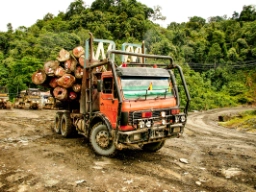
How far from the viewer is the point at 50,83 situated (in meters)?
9.34

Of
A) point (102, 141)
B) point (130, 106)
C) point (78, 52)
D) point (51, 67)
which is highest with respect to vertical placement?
point (78, 52)

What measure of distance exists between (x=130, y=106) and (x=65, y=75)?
3643mm

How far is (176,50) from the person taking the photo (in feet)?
140

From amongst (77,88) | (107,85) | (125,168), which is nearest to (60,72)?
(77,88)

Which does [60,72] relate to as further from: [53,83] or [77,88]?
[77,88]

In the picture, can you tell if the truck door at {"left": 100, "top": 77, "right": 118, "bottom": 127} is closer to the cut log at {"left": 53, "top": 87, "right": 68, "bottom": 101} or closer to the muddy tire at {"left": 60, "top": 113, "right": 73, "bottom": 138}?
the cut log at {"left": 53, "top": 87, "right": 68, "bottom": 101}

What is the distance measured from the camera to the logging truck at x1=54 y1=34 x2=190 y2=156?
598 centimetres

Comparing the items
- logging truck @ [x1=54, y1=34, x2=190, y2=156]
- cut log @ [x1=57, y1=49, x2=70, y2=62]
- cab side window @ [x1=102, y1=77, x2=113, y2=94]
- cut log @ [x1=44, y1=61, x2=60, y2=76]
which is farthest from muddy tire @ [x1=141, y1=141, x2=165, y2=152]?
cut log @ [x1=44, y1=61, x2=60, y2=76]

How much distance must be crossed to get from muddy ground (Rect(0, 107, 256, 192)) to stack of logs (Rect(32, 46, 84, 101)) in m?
1.80

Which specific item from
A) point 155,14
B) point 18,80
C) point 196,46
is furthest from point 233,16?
point 18,80

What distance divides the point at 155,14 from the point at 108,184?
7420 cm

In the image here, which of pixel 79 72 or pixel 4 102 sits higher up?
pixel 79 72

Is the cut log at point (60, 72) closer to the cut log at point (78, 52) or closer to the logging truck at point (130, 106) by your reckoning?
the cut log at point (78, 52)

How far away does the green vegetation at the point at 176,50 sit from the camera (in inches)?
1537
